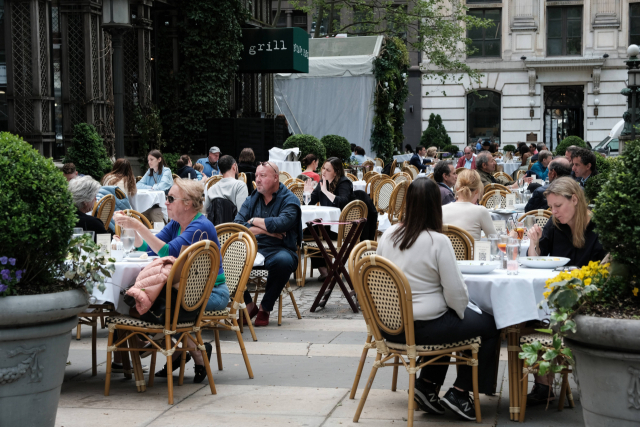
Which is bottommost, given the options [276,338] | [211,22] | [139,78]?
[276,338]

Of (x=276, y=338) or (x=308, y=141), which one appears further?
(x=308, y=141)

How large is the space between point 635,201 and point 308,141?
662 inches

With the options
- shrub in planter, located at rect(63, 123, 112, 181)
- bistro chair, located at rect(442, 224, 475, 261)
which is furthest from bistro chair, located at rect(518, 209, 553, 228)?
shrub in planter, located at rect(63, 123, 112, 181)

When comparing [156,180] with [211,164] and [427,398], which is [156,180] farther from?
[427,398]

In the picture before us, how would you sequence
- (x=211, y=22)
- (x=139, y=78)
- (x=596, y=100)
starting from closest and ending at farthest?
(x=139, y=78) < (x=211, y=22) < (x=596, y=100)

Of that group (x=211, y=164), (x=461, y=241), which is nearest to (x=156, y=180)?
(x=211, y=164)

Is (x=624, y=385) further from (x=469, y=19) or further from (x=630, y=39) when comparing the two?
(x=630, y=39)

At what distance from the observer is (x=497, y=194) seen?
10859mm

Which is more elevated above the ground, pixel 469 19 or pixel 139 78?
pixel 469 19

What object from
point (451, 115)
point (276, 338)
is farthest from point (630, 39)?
point (276, 338)

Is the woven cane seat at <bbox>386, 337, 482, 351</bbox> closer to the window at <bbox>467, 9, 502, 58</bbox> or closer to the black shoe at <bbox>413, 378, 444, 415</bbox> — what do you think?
the black shoe at <bbox>413, 378, 444, 415</bbox>

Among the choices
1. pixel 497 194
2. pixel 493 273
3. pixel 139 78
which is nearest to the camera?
pixel 493 273

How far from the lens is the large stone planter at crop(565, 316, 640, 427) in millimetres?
3168

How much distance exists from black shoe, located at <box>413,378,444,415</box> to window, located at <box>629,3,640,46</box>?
38.8m
